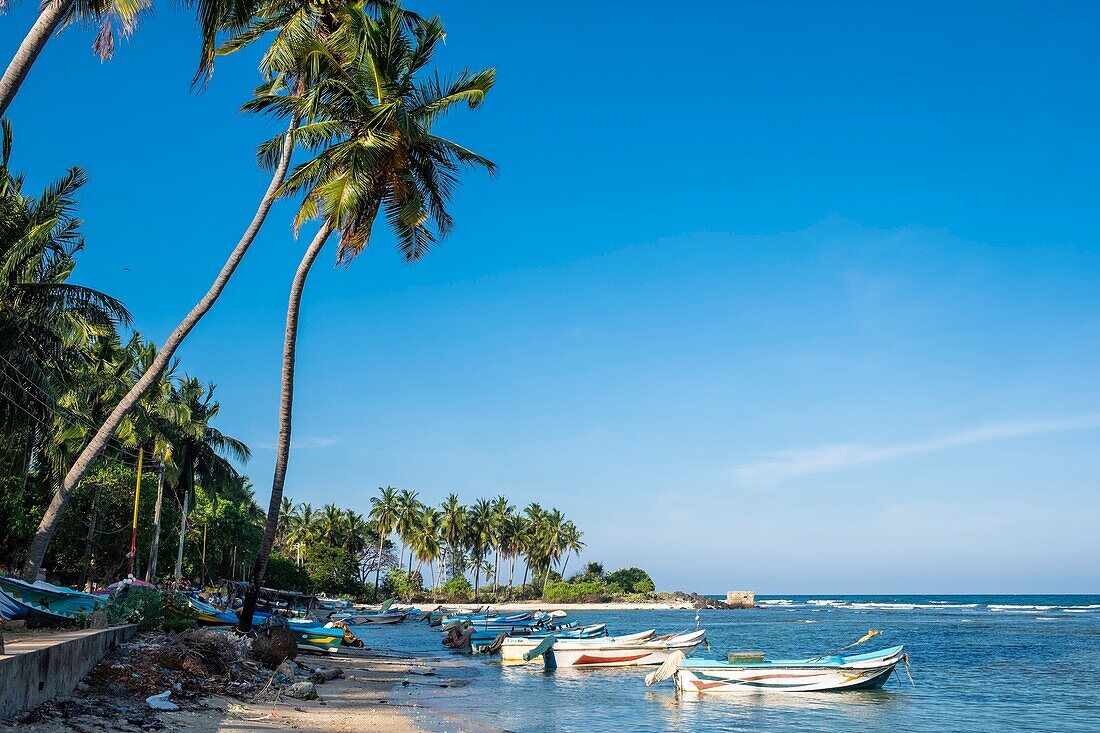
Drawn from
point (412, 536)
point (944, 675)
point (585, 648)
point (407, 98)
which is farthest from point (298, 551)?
point (407, 98)

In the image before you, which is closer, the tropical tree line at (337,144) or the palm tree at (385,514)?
the tropical tree line at (337,144)

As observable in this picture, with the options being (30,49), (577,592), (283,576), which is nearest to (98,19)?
(30,49)

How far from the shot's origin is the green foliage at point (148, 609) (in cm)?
1909

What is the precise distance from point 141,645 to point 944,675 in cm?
2924

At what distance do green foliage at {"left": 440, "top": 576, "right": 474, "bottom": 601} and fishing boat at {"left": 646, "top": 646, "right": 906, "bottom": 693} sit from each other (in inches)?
3188

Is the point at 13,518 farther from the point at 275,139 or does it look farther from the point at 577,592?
the point at 577,592

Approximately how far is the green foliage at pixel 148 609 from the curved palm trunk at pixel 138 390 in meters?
2.13

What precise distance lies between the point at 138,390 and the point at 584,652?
66.7 ft

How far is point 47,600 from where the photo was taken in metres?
17.3

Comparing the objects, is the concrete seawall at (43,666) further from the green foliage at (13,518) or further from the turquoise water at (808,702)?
the green foliage at (13,518)

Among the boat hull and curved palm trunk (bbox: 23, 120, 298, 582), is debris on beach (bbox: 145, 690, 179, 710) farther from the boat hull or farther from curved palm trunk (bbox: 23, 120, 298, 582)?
the boat hull

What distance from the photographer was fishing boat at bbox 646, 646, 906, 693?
2414 centimetres

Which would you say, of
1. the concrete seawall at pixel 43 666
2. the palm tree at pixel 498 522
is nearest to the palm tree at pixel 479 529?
the palm tree at pixel 498 522

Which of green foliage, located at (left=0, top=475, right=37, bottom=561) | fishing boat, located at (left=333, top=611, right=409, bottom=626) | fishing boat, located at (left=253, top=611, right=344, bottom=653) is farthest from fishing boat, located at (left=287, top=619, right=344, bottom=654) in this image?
Answer: fishing boat, located at (left=333, top=611, right=409, bottom=626)
